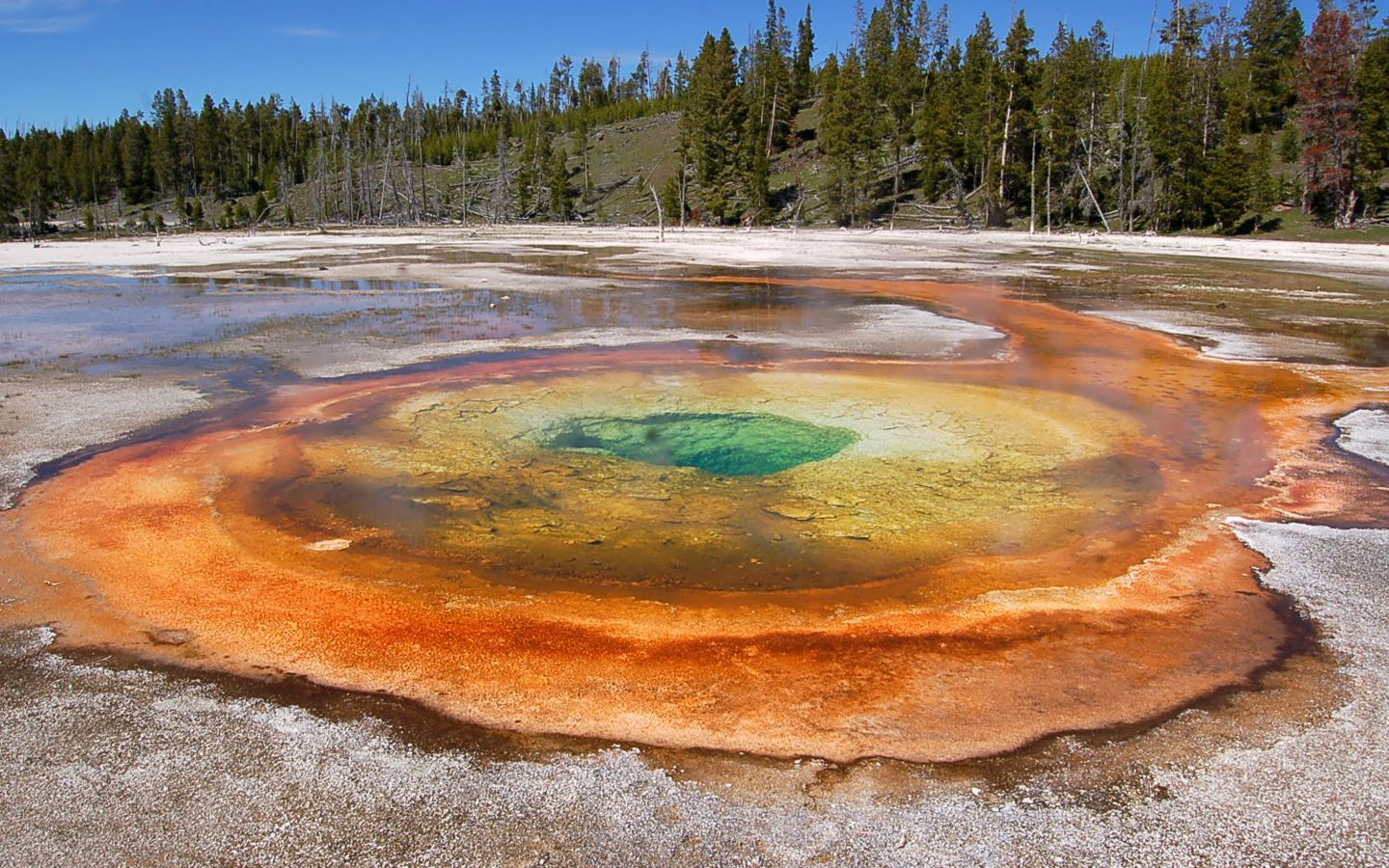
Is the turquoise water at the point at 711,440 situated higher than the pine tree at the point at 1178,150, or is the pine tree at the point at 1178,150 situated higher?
the pine tree at the point at 1178,150

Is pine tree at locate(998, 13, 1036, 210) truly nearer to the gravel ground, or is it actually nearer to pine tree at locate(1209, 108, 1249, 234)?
pine tree at locate(1209, 108, 1249, 234)

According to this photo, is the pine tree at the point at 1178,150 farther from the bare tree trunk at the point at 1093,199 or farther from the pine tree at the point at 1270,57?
the pine tree at the point at 1270,57

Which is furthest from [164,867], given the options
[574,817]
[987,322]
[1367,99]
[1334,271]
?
[1367,99]

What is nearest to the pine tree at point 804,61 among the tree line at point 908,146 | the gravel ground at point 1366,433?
the tree line at point 908,146

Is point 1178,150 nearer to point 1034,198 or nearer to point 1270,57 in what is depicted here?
point 1034,198

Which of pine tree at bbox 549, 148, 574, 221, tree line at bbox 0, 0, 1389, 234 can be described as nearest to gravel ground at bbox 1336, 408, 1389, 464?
tree line at bbox 0, 0, 1389, 234

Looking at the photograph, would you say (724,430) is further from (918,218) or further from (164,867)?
(918,218)
